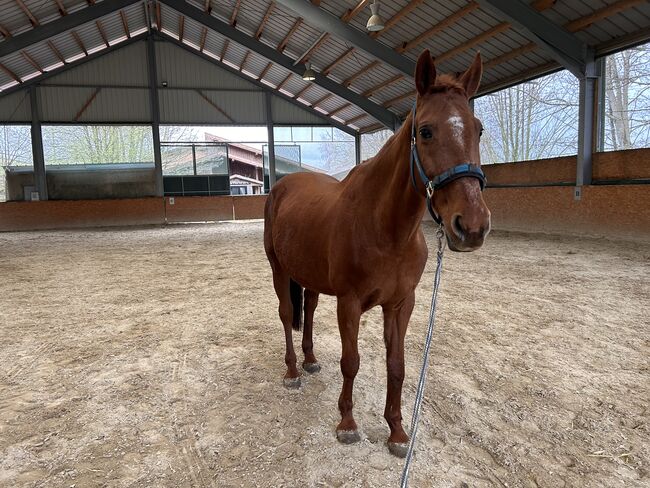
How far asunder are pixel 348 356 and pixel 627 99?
10.7 meters

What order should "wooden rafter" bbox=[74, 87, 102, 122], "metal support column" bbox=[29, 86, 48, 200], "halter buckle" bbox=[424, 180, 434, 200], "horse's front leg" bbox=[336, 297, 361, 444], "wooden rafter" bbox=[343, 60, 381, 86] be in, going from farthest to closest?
1. "wooden rafter" bbox=[74, 87, 102, 122]
2. "metal support column" bbox=[29, 86, 48, 200]
3. "wooden rafter" bbox=[343, 60, 381, 86]
4. "horse's front leg" bbox=[336, 297, 361, 444]
5. "halter buckle" bbox=[424, 180, 434, 200]

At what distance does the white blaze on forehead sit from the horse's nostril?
0.28 metres

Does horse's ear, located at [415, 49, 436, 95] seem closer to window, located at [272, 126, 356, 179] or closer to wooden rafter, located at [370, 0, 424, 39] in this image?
wooden rafter, located at [370, 0, 424, 39]

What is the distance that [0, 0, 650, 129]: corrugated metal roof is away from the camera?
8.82m

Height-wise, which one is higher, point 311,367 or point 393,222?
point 393,222

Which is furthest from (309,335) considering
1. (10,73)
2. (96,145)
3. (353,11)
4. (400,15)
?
(96,145)

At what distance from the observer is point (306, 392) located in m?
2.53

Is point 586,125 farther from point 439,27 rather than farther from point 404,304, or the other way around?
point 404,304

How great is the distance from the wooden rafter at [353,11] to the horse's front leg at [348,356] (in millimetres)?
11430

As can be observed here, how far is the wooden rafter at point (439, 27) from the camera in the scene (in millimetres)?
9820

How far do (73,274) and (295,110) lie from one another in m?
17.2

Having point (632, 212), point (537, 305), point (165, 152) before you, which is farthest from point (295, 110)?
point (537, 305)

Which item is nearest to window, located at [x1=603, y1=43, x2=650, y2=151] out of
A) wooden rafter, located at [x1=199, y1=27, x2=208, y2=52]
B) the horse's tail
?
the horse's tail

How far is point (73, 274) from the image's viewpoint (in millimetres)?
6535
